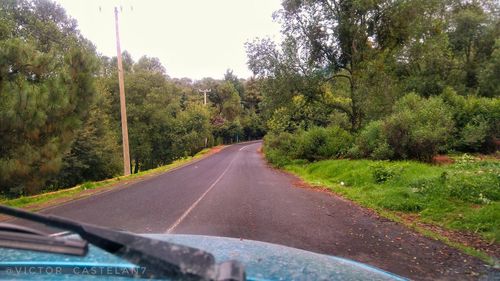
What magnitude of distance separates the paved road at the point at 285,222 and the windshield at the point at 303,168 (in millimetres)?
47

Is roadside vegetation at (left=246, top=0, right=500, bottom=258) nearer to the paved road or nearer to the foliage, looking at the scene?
the foliage

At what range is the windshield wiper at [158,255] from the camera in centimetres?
146

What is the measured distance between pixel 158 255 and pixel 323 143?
23.8 meters

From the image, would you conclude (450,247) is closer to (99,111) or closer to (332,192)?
(332,192)

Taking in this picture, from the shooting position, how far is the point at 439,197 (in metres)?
10.2

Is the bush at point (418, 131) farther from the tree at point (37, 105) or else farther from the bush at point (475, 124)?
the tree at point (37, 105)

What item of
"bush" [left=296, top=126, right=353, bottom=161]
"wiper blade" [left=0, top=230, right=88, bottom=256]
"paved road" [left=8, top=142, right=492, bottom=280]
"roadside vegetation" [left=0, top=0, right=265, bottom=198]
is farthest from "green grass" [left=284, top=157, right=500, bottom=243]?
"roadside vegetation" [left=0, top=0, right=265, bottom=198]

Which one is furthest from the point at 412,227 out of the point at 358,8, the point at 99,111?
the point at 99,111

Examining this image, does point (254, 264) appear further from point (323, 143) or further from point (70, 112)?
point (323, 143)

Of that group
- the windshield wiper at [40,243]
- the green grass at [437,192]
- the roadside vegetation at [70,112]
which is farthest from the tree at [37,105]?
the windshield wiper at [40,243]

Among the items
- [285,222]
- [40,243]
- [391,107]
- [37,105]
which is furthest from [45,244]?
[391,107]

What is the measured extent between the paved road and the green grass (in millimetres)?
953

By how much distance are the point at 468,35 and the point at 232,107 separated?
144ft

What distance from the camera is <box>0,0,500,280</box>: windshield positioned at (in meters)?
2.56
